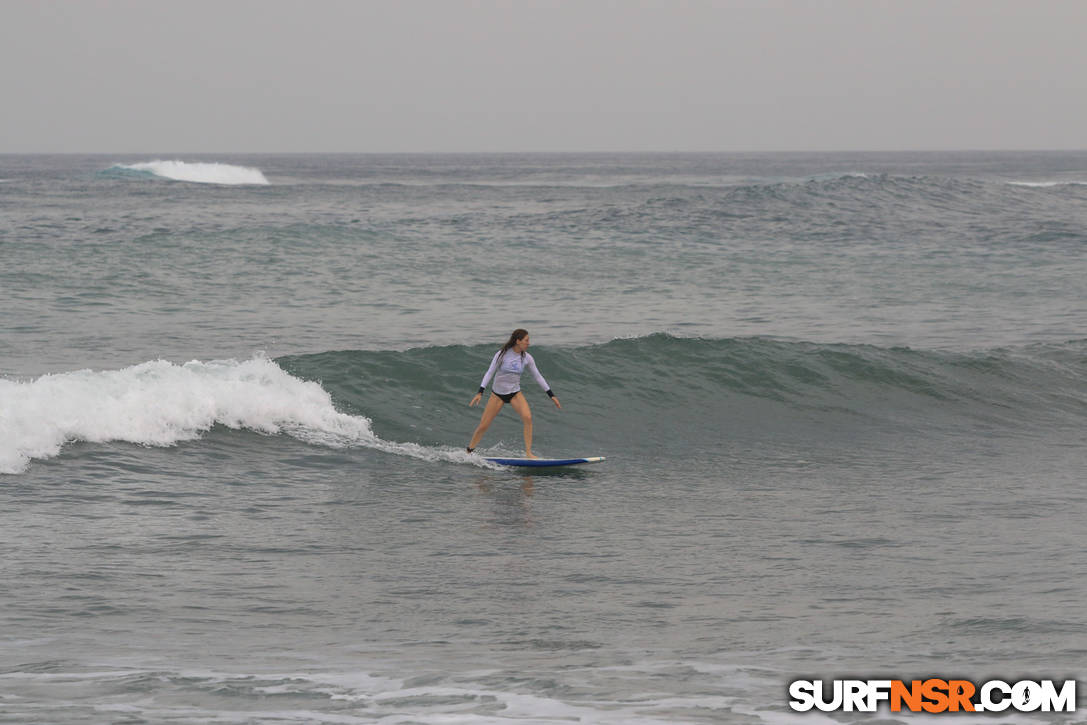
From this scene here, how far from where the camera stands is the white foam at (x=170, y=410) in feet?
46.4

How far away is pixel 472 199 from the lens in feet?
246

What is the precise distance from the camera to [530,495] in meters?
13.1

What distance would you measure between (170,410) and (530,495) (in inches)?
214

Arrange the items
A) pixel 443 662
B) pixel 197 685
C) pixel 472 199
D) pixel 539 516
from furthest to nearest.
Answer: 1. pixel 472 199
2. pixel 539 516
3. pixel 443 662
4. pixel 197 685

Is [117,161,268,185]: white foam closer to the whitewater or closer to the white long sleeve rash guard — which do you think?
the whitewater

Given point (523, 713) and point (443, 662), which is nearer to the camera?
point (523, 713)

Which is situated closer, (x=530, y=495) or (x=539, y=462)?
(x=530, y=495)

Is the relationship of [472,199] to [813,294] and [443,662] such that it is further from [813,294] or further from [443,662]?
[443,662]

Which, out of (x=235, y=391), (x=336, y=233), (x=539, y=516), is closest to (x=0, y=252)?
(x=336, y=233)

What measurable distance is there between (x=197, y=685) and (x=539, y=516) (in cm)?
533

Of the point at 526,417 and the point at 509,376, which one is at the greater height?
the point at 509,376

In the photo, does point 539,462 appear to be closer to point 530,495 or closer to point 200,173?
point 530,495

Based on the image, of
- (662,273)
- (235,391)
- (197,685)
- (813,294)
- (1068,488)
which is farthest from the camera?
(662,273)

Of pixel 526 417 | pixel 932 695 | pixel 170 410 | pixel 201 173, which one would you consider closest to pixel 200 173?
pixel 201 173
